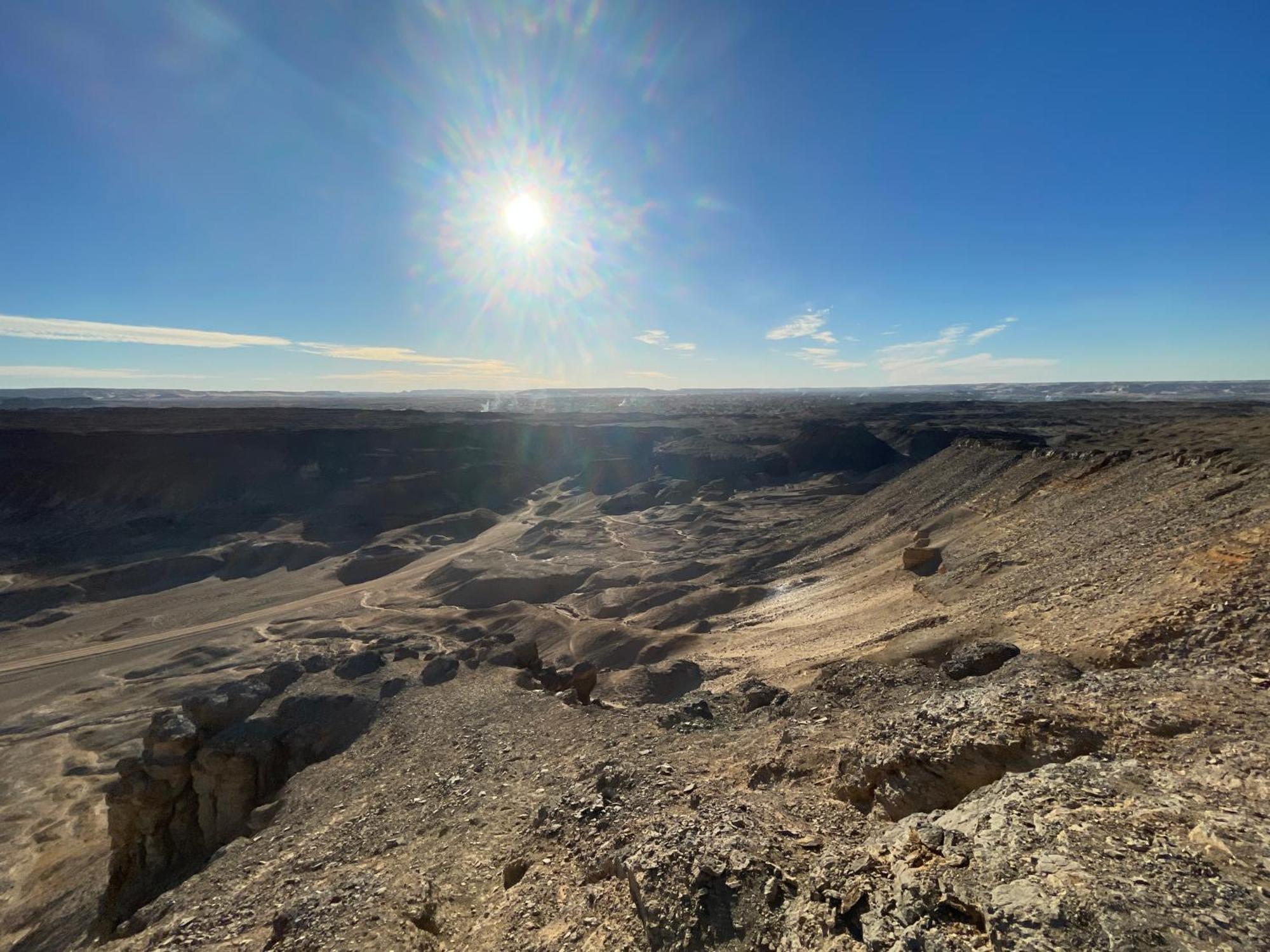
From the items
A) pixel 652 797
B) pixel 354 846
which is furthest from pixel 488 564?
pixel 652 797

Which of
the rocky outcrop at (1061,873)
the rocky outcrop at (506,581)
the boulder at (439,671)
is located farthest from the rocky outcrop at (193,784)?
the rocky outcrop at (506,581)

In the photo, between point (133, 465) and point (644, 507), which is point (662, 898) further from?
point (133, 465)

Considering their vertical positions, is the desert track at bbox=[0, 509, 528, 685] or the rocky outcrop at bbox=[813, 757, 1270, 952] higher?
the rocky outcrop at bbox=[813, 757, 1270, 952]

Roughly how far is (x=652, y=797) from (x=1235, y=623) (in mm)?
9647

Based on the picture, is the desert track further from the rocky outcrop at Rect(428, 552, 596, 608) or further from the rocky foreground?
the rocky outcrop at Rect(428, 552, 596, 608)

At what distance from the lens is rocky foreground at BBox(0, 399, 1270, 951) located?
215 inches

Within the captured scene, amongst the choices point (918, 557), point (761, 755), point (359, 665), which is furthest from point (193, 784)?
point (918, 557)

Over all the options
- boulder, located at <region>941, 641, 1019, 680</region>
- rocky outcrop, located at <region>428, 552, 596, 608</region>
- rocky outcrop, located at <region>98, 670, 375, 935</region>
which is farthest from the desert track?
boulder, located at <region>941, 641, 1019, 680</region>

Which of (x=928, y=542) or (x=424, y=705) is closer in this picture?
(x=424, y=705)

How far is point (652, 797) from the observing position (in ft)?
29.9

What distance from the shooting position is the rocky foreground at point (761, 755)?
545 centimetres

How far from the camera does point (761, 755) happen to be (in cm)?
1027

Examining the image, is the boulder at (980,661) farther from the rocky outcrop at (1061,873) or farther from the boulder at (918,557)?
the boulder at (918,557)

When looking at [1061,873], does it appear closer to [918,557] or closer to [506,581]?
[918,557]
